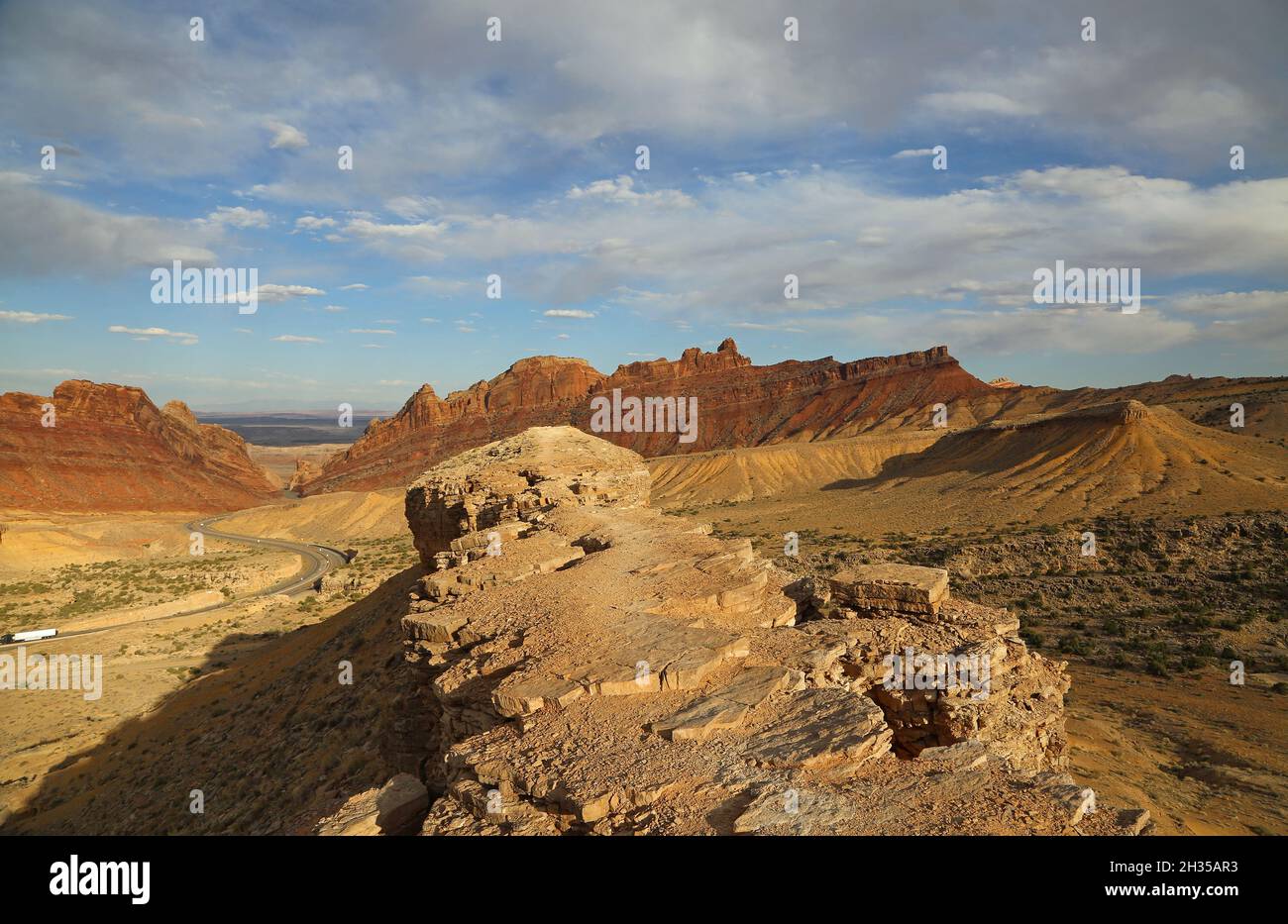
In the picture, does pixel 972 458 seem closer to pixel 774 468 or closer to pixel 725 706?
pixel 774 468

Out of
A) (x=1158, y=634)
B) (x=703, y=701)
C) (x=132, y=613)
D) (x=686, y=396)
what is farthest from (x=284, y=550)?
(x=686, y=396)

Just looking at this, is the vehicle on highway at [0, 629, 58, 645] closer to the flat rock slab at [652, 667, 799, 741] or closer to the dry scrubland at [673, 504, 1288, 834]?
the dry scrubland at [673, 504, 1288, 834]

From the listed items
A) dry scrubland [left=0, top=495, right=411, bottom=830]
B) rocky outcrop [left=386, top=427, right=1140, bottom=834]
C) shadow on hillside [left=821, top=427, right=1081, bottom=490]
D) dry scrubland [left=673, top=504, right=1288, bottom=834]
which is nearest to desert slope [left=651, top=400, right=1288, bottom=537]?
shadow on hillside [left=821, top=427, right=1081, bottom=490]

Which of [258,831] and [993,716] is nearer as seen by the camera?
[993,716]

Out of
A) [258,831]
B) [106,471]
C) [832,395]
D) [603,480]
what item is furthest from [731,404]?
[258,831]

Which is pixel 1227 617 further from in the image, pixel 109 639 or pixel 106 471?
pixel 106 471

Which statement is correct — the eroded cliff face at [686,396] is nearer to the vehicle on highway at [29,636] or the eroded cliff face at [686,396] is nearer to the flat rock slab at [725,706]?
the vehicle on highway at [29,636]
